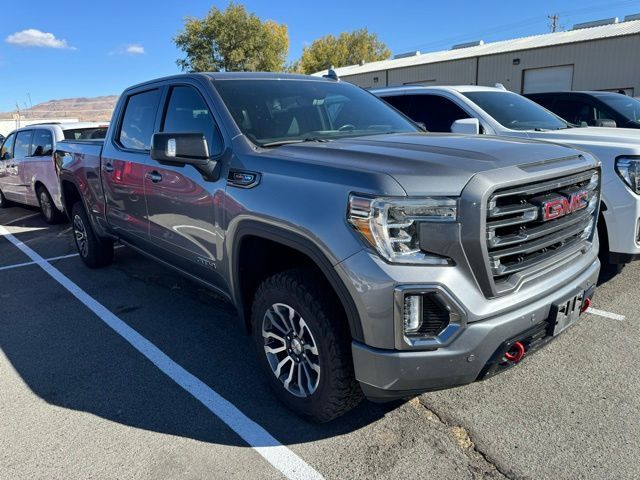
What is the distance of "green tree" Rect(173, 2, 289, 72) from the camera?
115 feet

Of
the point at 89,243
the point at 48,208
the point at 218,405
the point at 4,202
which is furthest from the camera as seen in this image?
the point at 4,202

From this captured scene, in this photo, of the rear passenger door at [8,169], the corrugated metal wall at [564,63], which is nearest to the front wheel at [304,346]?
the rear passenger door at [8,169]

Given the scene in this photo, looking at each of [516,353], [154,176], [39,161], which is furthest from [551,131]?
[39,161]

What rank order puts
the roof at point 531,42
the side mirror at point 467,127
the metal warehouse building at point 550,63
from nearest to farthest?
the side mirror at point 467,127 < the metal warehouse building at point 550,63 < the roof at point 531,42

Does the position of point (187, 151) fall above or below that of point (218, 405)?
above

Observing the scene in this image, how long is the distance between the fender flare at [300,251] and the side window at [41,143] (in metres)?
7.00

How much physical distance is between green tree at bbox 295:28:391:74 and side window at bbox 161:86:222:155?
184 feet

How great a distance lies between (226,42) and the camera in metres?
35.4

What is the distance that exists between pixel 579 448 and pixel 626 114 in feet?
24.6

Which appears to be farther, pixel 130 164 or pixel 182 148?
pixel 130 164

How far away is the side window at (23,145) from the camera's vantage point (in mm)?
9289

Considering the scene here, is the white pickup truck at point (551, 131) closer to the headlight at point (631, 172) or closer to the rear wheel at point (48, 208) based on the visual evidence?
the headlight at point (631, 172)

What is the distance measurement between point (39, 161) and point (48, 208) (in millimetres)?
846

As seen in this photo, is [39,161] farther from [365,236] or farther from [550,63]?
[550,63]
